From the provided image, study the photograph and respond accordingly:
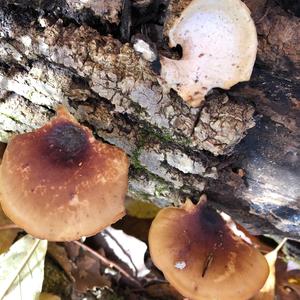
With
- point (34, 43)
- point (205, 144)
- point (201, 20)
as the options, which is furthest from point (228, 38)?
point (34, 43)

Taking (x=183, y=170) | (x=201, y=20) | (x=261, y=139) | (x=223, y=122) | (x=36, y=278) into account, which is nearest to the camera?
(x=201, y=20)

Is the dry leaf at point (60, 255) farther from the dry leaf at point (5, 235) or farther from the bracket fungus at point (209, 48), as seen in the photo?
the bracket fungus at point (209, 48)

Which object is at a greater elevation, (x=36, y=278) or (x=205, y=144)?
(x=205, y=144)

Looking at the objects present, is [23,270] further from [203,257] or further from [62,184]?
[203,257]

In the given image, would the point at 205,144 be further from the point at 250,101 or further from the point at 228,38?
the point at 228,38

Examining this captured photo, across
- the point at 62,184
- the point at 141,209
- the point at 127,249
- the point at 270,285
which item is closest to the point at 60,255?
the point at 127,249

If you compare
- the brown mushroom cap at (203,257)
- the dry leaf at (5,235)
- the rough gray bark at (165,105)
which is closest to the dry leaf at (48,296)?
the dry leaf at (5,235)
